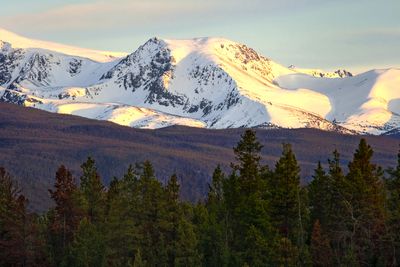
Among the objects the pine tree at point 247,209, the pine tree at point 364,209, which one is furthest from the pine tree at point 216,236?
the pine tree at point 364,209

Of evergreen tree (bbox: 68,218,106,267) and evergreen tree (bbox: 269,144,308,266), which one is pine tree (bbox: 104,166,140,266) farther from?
evergreen tree (bbox: 269,144,308,266)

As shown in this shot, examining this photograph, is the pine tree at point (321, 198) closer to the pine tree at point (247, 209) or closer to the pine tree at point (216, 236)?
the pine tree at point (247, 209)

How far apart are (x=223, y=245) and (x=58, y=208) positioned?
22918 millimetres

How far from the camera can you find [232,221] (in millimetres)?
112250

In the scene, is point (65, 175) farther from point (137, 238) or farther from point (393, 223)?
point (393, 223)

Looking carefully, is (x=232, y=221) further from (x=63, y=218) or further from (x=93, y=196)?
(x=63, y=218)

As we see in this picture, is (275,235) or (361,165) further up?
(361,165)

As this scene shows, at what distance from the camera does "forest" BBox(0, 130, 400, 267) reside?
101m

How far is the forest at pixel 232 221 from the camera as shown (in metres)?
101

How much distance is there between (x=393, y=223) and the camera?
329 feet

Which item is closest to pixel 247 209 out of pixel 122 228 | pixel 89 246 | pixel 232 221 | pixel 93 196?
pixel 232 221

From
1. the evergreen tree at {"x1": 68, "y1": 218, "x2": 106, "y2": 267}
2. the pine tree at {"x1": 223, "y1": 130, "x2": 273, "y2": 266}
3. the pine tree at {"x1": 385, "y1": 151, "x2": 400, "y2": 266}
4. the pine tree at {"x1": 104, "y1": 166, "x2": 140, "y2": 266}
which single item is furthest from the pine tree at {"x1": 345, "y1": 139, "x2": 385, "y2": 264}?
the evergreen tree at {"x1": 68, "y1": 218, "x2": 106, "y2": 267}

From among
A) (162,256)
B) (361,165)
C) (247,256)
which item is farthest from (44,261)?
(361,165)

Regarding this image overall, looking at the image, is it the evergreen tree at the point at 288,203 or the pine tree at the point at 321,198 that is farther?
the pine tree at the point at 321,198
